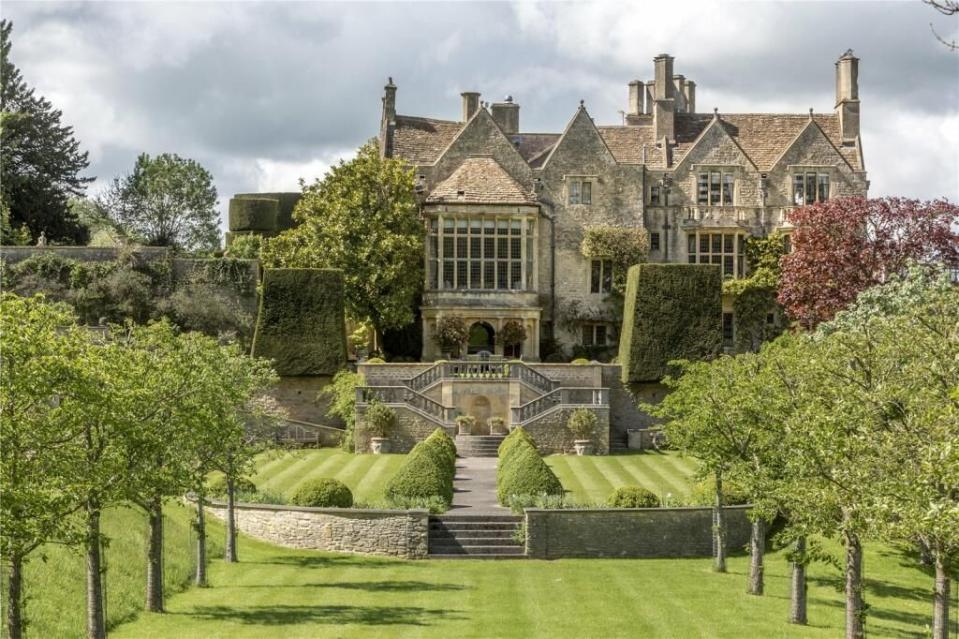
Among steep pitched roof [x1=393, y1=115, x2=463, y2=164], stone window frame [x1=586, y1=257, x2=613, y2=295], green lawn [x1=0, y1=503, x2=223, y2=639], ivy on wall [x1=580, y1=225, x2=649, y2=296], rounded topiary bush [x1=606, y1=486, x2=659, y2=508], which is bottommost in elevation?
green lawn [x1=0, y1=503, x2=223, y2=639]

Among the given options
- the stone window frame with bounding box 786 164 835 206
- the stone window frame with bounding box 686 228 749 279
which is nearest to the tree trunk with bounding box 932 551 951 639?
the stone window frame with bounding box 686 228 749 279

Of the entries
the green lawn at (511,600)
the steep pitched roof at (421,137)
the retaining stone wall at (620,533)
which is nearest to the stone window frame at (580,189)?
the steep pitched roof at (421,137)

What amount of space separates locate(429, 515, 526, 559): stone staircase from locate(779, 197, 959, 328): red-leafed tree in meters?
24.7

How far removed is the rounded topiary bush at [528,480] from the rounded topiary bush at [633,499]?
1767 millimetres

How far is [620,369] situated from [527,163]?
12893 millimetres

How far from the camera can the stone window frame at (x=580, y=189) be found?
2322 inches

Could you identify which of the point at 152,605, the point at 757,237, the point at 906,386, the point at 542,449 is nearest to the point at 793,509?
the point at 906,386

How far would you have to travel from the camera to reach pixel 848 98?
62594 mm

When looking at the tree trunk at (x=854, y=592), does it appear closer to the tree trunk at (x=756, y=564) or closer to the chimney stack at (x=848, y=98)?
the tree trunk at (x=756, y=564)

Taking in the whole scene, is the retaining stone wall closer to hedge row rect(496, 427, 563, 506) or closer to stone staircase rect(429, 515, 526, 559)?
stone staircase rect(429, 515, 526, 559)

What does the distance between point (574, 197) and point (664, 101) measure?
7.73m

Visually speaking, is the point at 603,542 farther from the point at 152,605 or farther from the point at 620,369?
the point at 620,369

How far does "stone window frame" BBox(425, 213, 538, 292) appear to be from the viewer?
56.0 meters

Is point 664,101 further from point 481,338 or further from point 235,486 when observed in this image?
point 235,486
